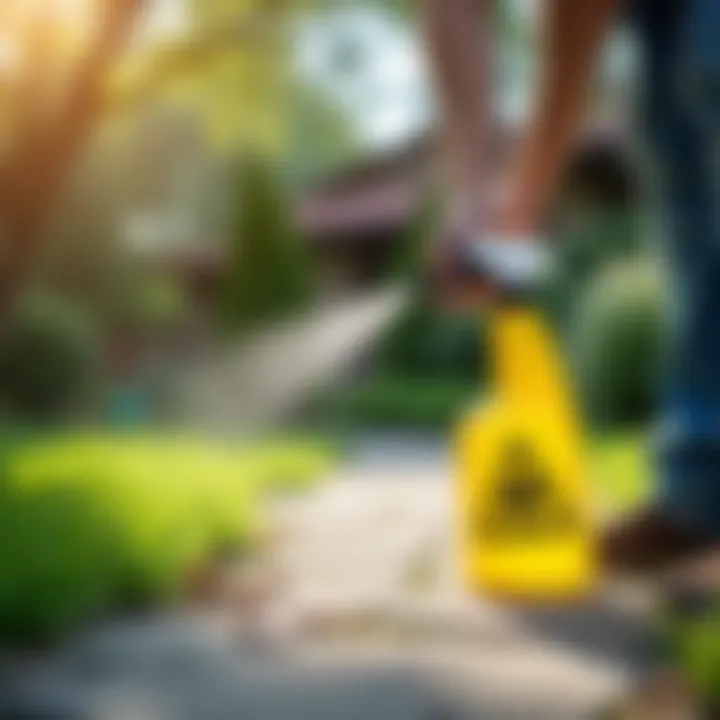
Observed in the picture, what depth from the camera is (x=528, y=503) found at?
3.05 ft

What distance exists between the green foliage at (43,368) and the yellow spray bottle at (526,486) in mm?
2349

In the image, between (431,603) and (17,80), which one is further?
(17,80)

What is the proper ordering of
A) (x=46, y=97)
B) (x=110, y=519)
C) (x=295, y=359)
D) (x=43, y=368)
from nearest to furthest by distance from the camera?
1. (x=295, y=359)
2. (x=46, y=97)
3. (x=110, y=519)
4. (x=43, y=368)

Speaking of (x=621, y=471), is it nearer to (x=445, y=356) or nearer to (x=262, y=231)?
(x=262, y=231)

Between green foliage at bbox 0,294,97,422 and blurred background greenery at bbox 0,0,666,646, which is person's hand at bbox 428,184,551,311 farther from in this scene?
green foliage at bbox 0,294,97,422

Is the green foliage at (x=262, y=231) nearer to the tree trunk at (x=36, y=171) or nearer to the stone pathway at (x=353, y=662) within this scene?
the tree trunk at (x=36, y=171)

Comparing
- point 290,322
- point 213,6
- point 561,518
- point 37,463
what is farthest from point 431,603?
point 213,6

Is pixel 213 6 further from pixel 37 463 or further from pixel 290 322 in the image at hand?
pixel 290 322

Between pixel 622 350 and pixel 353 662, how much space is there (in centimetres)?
272

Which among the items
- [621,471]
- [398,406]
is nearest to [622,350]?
[398,406]

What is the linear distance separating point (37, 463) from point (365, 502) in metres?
0.41

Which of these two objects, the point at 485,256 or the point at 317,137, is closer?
the point at 485,256

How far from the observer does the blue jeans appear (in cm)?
74

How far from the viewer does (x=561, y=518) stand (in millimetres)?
932
